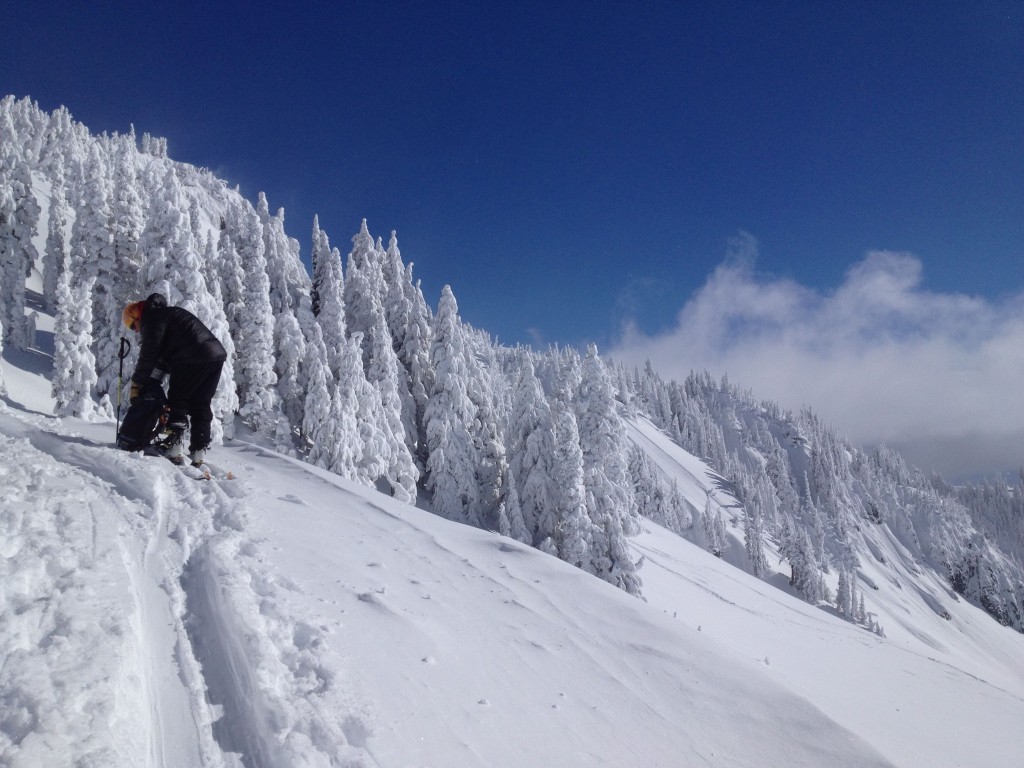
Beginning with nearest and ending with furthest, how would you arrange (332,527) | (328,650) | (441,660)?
(328,650) < (441,660) < (332,527)

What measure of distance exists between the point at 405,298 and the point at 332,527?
32.1 metres

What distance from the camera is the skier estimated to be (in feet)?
24.9

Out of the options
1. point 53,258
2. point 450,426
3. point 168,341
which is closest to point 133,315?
point 168,341

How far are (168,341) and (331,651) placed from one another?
634 centimetres

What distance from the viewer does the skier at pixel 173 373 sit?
7.60m

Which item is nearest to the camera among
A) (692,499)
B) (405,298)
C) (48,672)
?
(48,672)

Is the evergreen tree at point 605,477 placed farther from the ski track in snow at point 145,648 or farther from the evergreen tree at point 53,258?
the evergreen tree at point 53,258

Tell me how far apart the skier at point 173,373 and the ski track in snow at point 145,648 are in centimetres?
240

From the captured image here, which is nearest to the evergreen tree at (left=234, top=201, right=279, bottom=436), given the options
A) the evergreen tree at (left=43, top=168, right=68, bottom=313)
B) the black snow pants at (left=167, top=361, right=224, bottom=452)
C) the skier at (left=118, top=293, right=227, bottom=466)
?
the skier at (left=118, top=293, right=227, bottom=466)

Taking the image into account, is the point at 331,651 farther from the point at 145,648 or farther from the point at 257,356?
the point at 257,356

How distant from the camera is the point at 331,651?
3650 mm

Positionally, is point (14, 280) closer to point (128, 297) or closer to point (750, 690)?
point (128, 297)

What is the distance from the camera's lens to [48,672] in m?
2.50

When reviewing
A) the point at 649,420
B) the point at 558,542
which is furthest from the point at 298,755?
the point at 649,420
